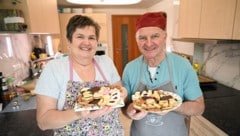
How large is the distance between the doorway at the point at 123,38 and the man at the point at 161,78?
10.9ft

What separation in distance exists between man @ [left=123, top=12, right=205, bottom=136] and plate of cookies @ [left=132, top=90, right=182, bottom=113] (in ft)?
0.36

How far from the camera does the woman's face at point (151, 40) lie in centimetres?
93

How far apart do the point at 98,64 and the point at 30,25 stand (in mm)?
627

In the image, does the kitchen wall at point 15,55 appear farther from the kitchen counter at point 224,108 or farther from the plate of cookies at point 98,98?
the kitchen counter at point 224,108

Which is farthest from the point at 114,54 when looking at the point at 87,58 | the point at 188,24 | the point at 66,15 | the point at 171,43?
the point at 87,58

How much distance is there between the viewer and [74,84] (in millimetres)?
838

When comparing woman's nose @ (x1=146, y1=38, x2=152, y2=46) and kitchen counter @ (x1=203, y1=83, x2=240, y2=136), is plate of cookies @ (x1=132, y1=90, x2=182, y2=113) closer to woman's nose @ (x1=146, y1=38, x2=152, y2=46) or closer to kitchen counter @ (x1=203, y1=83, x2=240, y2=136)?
woman's nose @ (x1=146, y1=38, x2=152, y2=46)

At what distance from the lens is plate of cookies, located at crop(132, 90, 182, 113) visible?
0.75 meters

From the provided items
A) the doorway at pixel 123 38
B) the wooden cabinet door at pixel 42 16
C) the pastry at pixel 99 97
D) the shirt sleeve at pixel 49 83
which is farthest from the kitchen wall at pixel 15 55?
the doorway at pixel 123 38

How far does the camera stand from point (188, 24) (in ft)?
5.40

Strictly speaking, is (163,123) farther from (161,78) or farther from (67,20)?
(67,20)

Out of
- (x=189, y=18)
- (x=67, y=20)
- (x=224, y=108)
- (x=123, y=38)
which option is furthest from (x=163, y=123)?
(x=123, y=38)

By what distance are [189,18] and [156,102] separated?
3.85ft

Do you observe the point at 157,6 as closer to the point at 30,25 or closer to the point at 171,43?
the point at 171,43
